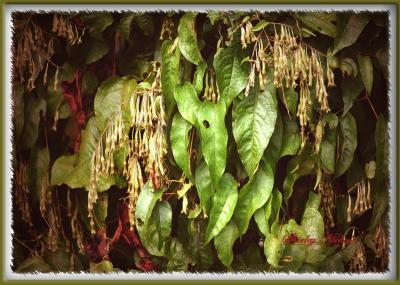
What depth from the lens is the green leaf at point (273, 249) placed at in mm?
1280

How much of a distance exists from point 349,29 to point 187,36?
0.32 m

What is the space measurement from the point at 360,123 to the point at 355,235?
0.75 feet

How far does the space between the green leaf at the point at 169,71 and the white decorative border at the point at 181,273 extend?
81 mm

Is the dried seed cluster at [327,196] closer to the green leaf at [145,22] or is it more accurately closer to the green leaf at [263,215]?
the green leaf at [263,215]

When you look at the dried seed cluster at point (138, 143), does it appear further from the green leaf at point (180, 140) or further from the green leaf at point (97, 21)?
the green leaf at point (97, 21)

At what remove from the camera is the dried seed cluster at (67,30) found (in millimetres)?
1275

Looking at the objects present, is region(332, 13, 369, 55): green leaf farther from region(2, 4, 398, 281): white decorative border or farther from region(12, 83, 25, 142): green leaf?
region(12, 83, 25, 142): green leaf

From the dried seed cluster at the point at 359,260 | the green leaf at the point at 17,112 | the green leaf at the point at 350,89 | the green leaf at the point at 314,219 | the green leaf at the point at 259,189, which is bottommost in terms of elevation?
the dried seed cluster at the point at 359,260

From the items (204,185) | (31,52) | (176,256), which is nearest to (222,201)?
(204,185)

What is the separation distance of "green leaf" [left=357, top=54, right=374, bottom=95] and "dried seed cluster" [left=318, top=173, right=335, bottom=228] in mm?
199

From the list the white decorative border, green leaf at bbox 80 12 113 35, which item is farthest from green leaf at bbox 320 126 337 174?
green leaf at bbox 80 12 113 35

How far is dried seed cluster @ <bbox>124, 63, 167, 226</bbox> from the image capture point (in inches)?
49.7

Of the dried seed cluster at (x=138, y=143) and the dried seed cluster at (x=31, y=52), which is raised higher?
the dried seed cluster at (x=31, y=52)

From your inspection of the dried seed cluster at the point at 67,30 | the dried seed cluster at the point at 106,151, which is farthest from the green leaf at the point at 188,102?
the dried seed cluster at the point at 67,30
